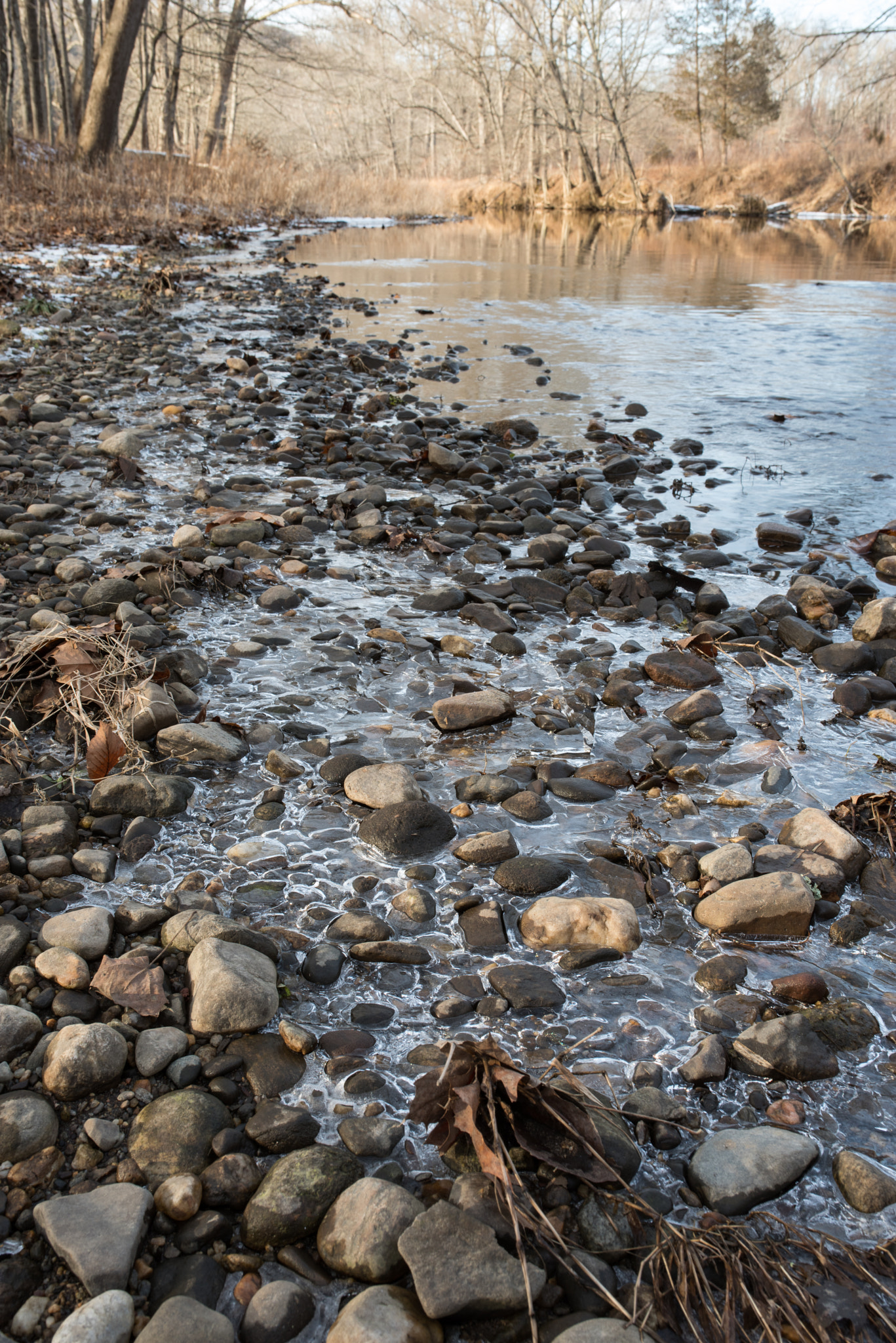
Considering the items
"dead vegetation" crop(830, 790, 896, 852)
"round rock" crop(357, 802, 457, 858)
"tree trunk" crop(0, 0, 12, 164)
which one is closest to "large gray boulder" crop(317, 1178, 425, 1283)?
"round rock" crop(357, 802, 457, 858)

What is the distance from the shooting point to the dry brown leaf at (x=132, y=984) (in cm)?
154

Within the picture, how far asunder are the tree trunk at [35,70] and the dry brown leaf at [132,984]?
2553cm

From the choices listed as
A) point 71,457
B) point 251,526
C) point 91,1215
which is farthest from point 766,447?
point 91,1215

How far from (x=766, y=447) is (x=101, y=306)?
673 centimetres

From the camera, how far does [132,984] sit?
1.58m

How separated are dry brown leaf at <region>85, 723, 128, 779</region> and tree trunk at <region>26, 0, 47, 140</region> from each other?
24.7 meters

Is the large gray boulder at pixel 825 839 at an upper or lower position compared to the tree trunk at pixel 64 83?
lower

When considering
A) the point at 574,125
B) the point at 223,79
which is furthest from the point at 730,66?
the point at 223,79

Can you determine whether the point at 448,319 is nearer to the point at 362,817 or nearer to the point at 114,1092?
the point at 362,817

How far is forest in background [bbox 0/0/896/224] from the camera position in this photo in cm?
1662

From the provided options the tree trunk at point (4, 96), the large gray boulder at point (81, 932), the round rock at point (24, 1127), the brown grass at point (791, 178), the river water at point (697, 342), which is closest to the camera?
the round rock at point (24, 1127)

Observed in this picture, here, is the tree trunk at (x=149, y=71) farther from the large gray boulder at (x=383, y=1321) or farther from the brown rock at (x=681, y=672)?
the large gray boulder at (x=383, y=1321)

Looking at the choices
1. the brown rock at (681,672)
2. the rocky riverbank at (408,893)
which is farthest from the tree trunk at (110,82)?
the brown rock at (681,672)

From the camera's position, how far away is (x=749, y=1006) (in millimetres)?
1660
